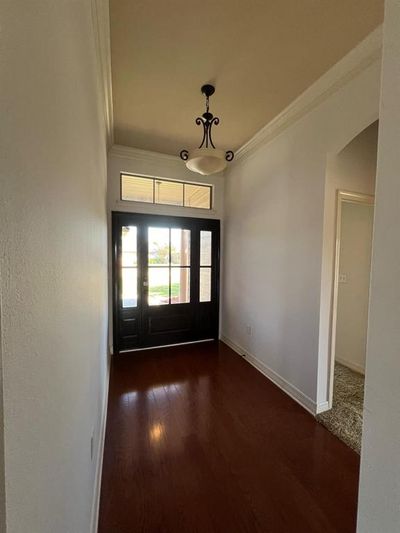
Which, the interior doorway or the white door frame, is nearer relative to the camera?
the white door frame

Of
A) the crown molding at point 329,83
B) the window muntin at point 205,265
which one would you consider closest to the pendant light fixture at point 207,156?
the crown molding at point 329,83

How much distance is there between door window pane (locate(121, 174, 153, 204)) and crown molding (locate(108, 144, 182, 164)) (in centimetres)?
26

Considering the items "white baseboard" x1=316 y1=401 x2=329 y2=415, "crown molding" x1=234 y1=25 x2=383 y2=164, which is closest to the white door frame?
"white baseboard" x1=316 y1=401 x2=329 y2=415

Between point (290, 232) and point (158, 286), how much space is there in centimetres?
196

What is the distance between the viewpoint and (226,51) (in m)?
1.72

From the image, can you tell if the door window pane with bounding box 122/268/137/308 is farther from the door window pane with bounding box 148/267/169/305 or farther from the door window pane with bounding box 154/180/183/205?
the door window pane with bounding box 154/180/183/205

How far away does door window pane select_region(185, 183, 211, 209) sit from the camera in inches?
143

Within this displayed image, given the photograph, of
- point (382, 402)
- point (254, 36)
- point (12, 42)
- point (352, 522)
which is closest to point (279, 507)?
point (352, 522)

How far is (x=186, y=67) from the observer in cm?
186

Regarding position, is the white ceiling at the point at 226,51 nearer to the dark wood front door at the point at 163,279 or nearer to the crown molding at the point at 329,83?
the crown molding at the point at 329,83

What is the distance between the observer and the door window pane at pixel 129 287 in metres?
3.31

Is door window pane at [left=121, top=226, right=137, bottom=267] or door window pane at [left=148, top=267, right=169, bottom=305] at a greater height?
door window pane at [left=121, top=226, right=137, bottom=267]

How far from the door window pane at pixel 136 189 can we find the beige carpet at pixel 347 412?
318 cm

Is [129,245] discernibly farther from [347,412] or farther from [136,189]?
[347,412]
